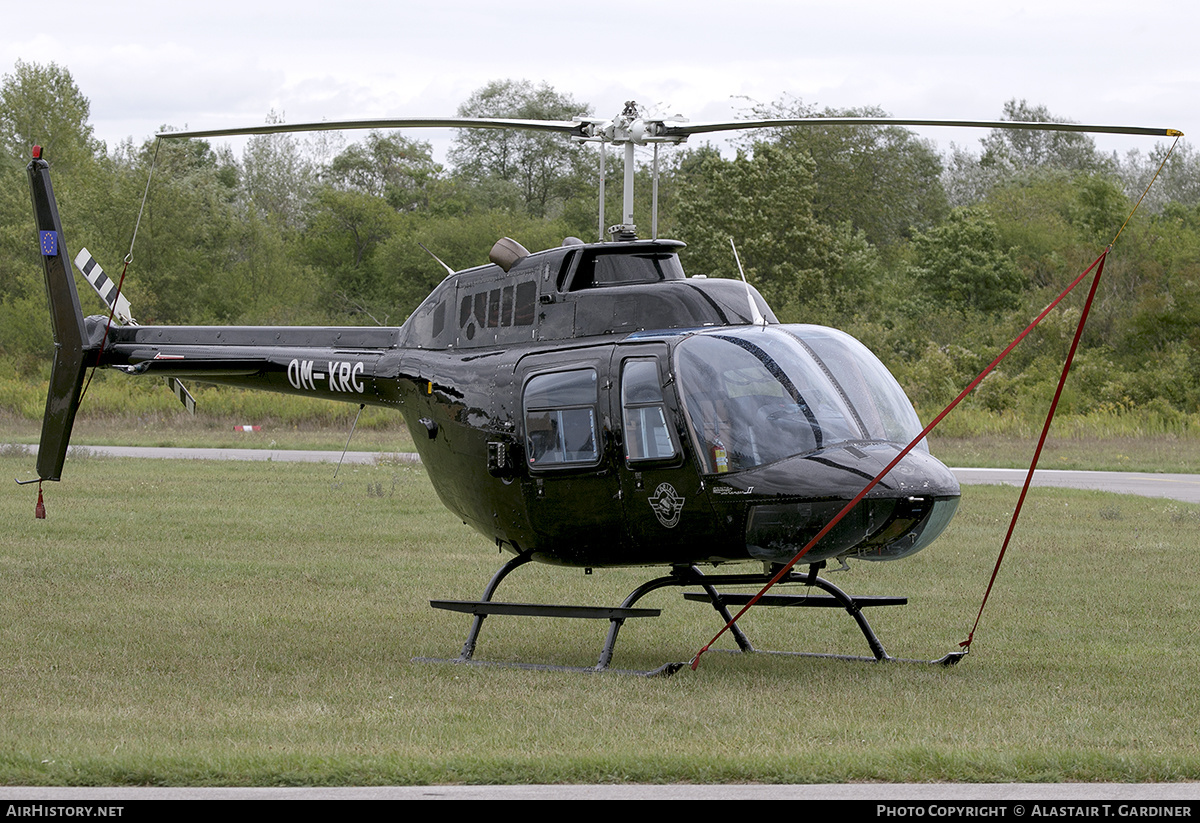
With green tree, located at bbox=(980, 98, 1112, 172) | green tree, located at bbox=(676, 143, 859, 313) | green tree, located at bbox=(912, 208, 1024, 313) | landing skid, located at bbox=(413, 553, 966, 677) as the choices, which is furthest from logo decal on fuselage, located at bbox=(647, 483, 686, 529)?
green tree, located at bbox=(980, 98, 1112, 172)

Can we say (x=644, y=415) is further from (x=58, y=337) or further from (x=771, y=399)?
(x=58, y=337)

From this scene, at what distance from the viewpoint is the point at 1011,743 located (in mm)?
6941

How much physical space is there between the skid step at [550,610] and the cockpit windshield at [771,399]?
1.24m

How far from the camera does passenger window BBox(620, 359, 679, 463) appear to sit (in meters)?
8.76

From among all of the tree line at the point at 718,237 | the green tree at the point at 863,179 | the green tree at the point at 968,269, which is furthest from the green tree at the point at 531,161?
the green tree at the point at 968,269

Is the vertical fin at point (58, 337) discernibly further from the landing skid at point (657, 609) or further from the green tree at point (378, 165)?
the green tree at point (378, 165)

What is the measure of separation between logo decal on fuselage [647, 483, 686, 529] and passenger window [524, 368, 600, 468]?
0.52 metres

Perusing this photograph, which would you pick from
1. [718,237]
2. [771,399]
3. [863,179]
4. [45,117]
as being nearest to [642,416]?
[771,399]

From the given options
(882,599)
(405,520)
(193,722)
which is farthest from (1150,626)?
(405,520)

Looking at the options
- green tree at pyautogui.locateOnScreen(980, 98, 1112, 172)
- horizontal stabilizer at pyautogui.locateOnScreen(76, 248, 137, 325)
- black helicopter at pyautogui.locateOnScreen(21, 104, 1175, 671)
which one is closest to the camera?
black helicopter at pyautogui.locateOnScreen(21, 104, 1175, 671)

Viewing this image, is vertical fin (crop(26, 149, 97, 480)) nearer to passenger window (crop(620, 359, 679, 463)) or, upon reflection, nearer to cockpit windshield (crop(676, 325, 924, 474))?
passenger window (crop(620, 359, 679, 463))

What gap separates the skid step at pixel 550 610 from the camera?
29.6 feet

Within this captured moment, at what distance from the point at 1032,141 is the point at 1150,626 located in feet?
287

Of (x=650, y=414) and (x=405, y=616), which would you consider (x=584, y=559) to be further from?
(x=405, y=616)
